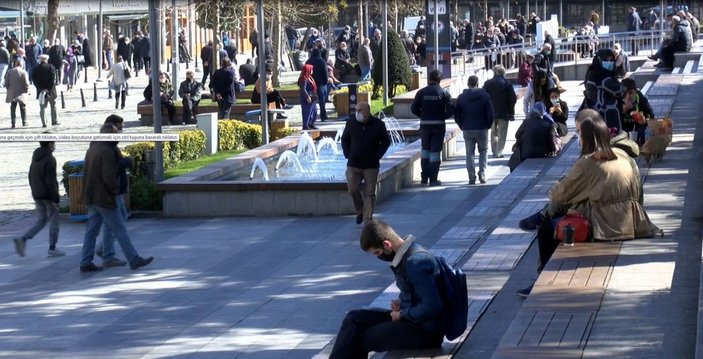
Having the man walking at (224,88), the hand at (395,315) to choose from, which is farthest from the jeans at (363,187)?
the man walking at (224,88)

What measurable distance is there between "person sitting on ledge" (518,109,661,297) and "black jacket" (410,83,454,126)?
8.42 m

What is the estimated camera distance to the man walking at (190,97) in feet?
99.0

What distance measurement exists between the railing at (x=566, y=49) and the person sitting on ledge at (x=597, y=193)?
29.2 meters

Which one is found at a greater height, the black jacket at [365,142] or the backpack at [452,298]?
the black jacket at [365,142]

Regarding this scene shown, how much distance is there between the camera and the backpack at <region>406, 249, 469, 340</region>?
26.3ft

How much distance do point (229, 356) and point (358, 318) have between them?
8.58 ft

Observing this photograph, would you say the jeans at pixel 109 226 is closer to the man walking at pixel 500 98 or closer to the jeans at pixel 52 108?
the man walking at pixel 500 98

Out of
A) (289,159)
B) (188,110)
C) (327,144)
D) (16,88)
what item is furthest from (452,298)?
(16,88)

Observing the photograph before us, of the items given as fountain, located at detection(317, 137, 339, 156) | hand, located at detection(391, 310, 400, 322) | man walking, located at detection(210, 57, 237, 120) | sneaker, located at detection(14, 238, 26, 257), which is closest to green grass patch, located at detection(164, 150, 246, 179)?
fountain, located at detection(317, 137, 339, 156)

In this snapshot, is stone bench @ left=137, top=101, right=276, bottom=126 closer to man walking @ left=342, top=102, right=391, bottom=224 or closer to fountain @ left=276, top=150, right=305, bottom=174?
fountain @ left=276, top=150, right=305, bottom=174

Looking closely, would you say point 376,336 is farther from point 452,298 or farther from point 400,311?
point 452,298

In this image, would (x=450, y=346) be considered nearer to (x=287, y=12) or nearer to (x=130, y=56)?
(x=287, y=12)

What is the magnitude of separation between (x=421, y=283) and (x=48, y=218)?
807 centimetres

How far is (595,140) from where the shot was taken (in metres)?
10.1
